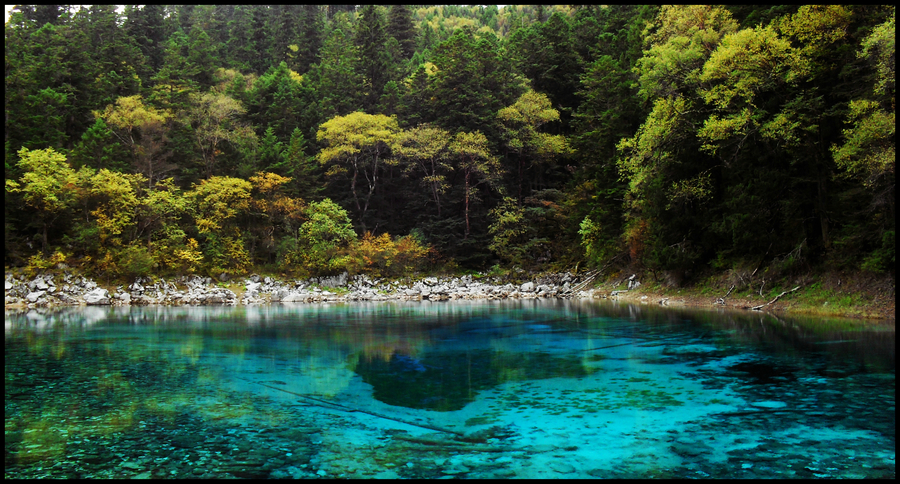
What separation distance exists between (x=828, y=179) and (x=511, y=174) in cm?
2350

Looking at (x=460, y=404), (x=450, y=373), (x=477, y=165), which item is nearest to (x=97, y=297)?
(x=477, y=165)

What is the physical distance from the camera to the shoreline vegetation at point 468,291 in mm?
16484

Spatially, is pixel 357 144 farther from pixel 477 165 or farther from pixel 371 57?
pixel 371 57

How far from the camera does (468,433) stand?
6.18 meters

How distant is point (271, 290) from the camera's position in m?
32.3

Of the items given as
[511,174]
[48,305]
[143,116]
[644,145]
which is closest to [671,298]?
[644,145]

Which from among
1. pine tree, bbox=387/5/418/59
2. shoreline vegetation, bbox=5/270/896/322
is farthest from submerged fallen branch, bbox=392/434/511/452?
pine tree, bbox=387/5/418/59

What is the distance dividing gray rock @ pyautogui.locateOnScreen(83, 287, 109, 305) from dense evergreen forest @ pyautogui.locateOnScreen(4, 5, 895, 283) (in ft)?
4.97

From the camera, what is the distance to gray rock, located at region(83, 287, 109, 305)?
2753cm

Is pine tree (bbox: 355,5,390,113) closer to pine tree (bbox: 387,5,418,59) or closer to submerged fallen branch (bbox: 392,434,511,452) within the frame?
pine tree (bbox: 387,5,418,59)

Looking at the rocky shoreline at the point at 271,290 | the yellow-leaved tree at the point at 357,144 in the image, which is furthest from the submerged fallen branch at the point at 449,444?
the yellow-leaved tree at the point at 357,144

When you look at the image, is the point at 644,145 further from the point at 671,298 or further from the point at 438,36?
the point at 438,36

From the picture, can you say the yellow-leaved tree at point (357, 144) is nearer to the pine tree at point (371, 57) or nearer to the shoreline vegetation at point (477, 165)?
the shoreline vegetation at point (477, 165)

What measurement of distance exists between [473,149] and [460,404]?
29229 millimetres
